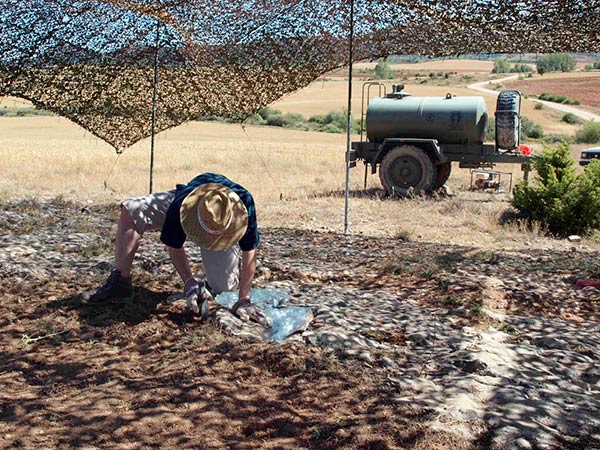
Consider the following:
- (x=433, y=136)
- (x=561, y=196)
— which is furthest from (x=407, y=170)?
(x=561, y=196)

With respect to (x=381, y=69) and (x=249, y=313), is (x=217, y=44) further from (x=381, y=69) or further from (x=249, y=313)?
(x=381, y=69)

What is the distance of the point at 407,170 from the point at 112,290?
1002cm

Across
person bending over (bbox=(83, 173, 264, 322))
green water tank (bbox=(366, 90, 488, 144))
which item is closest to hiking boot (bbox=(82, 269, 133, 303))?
person bending over (bbox=(83, 173, 264, 322))

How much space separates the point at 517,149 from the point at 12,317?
11.9 metres

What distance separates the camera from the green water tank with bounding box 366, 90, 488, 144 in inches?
568

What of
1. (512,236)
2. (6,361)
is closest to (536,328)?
(6,361)

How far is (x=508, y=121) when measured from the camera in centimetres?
1454

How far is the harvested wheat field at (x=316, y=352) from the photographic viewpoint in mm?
3576

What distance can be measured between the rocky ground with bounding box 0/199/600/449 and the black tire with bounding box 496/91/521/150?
7.50 m

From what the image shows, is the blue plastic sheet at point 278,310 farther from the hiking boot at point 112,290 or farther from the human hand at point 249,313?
the hiking boot at point 112,290

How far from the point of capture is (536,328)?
5.54m

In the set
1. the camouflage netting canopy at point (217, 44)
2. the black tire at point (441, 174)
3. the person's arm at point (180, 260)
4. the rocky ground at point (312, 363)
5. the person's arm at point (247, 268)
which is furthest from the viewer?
the black tire at point (441, 174)

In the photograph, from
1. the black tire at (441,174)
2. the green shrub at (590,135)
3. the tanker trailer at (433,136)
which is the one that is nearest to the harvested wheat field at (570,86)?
the green shrub at (590,135)

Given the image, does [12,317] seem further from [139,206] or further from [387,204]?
[387,204]
